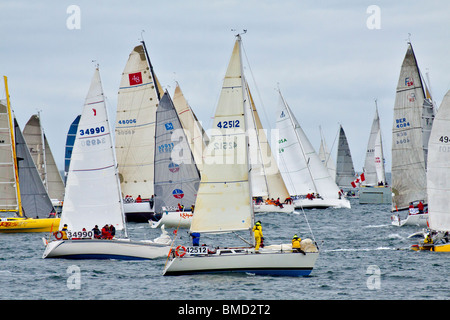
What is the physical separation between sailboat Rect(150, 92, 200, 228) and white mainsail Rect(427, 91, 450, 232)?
1618cm

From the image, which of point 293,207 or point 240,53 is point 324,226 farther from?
point 240,53

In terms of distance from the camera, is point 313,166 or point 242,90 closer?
point 242,90

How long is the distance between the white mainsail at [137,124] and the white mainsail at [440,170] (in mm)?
22885

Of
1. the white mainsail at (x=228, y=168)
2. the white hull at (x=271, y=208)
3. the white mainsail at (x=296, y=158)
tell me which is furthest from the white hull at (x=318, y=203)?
the white mainsail at (x=228, y=168)

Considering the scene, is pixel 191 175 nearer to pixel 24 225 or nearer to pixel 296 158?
pixel 24 225

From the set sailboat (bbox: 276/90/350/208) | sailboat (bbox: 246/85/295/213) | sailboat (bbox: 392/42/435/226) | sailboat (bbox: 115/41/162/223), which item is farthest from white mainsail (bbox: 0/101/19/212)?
sailboat (bbox: 276/90/350/208)

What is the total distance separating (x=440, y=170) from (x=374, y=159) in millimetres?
62488

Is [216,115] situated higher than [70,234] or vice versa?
[216,115]

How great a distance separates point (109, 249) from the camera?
31734mm

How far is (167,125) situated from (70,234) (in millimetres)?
15124

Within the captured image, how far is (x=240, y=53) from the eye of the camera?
2770 centimetres

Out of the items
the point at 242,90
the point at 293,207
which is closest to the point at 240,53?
the point at 242,90
